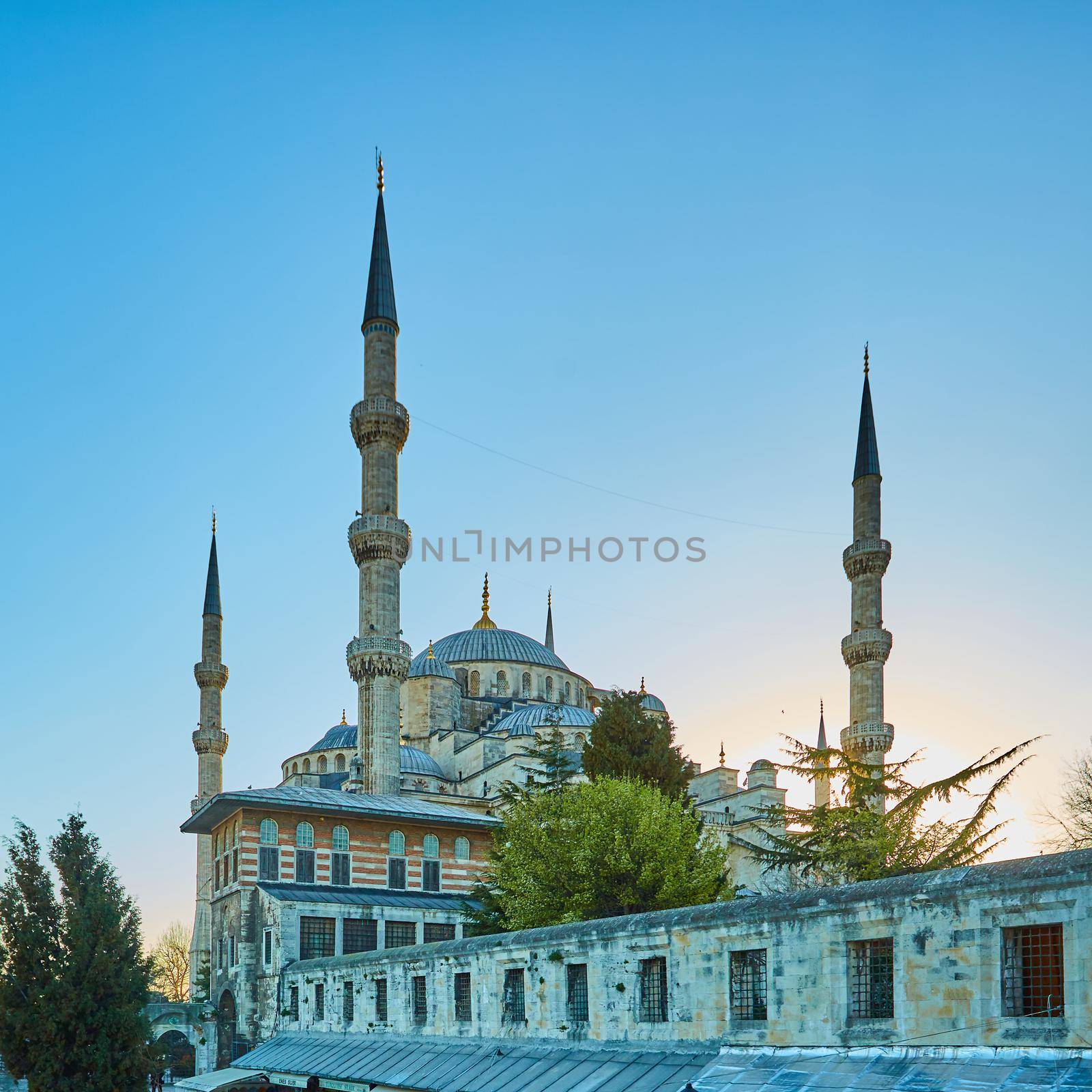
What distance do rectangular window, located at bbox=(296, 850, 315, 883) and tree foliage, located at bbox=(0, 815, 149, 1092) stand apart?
988 centimetres

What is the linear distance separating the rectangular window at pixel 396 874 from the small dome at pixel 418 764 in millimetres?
20561

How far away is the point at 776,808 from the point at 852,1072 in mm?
13204

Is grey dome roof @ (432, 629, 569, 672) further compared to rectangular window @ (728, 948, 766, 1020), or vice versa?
grey dome roof @ (432, 629, 569, 672)

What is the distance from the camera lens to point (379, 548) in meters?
41.6

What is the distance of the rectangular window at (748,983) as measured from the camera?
13.7m

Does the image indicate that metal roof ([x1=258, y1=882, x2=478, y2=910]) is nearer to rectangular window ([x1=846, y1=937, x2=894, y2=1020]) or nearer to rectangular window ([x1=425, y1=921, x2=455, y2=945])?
rectangular window ([x1=425, y1=921, x2=455, y2=945])

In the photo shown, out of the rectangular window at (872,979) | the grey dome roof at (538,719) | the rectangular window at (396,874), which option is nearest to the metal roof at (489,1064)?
the rectangular window at (872,979)

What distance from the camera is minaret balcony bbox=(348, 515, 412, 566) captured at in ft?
136

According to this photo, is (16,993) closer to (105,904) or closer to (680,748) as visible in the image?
(105,904)

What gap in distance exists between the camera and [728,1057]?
13508 millimetres

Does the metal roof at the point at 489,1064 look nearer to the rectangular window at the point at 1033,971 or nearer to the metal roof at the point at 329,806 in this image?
the rectangular window at the point at 1033,971

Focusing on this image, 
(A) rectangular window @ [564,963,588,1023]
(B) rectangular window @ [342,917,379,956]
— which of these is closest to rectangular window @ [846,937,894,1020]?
(A) rectangular window @ [564,963,588,1023]

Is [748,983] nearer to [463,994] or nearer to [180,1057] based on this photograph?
[463,994]

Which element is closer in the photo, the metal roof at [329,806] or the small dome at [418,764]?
the metal roof at [329,806]
